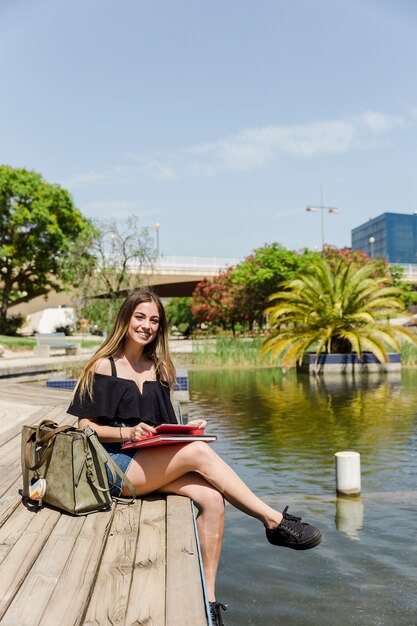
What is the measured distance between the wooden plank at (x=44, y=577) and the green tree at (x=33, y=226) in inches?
1447

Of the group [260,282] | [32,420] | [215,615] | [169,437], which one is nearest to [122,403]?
[169,437]

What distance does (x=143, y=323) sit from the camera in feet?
13.3

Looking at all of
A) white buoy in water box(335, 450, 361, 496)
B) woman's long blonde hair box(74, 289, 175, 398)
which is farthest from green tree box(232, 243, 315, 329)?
woman's long blonde hair box(74, 289, 175, 398)

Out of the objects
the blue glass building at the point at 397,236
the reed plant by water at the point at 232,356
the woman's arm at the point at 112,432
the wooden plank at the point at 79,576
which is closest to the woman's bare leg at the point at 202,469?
the woman's arm at the point at 112,432

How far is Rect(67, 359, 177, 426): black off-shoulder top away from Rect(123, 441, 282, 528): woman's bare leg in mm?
281

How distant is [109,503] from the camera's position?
11.5ft

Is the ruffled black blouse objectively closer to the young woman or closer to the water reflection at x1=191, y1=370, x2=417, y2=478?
the young woman

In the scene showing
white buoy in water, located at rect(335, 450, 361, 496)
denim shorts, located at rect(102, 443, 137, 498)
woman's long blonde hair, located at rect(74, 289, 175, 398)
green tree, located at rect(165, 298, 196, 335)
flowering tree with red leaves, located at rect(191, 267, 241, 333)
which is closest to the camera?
denim shorts, located at rect(102, 443, 137, 498)

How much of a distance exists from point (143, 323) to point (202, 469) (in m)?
0.97

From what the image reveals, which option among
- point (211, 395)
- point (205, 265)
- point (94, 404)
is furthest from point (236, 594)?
point (205, 265)

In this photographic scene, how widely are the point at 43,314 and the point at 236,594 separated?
68.5 meters

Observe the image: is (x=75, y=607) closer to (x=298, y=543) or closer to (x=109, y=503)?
(x=109, y=503)

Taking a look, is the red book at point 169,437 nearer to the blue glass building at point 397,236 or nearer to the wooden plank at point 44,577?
the wooden plank at point 44,577

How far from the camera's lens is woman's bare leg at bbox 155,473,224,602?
3412 millimetres
